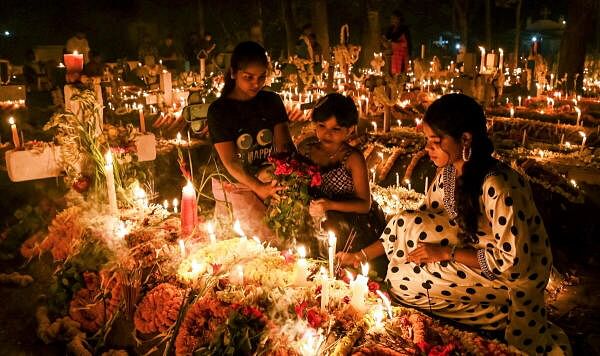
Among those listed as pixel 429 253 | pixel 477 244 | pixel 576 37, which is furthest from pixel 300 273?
pixel 576 37

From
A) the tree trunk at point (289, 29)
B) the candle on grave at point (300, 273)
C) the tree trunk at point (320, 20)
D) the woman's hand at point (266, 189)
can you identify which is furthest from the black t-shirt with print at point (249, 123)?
the tree trunk at point (289, 29)

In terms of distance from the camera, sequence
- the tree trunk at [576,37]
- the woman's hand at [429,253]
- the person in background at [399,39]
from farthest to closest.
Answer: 1. the tree trunk at [576,37]
2. the person in background at [399,39]
3. the woman's hand at [429,253]

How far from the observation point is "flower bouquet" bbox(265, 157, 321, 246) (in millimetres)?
2922

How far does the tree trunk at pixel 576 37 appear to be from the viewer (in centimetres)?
1213

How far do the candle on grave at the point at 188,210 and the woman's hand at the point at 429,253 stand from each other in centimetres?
155

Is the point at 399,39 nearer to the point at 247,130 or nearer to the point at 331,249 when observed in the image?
the point at 247,130

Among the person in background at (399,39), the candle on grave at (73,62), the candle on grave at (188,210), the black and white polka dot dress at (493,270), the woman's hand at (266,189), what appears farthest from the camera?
the person in background at (399,39)

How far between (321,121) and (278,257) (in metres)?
0.93

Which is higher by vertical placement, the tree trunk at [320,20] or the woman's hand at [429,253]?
the tree trunk at [320,20]

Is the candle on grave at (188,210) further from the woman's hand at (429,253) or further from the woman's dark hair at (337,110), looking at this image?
the woman's hand at (429,253)

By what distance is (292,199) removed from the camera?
2990 millimetres

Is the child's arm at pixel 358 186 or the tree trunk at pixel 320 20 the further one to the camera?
the tree trunk at pixel 320 20

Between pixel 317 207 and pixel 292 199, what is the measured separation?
281 mm

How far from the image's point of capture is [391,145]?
262 inches
